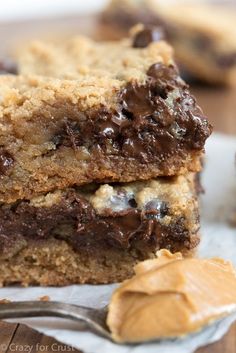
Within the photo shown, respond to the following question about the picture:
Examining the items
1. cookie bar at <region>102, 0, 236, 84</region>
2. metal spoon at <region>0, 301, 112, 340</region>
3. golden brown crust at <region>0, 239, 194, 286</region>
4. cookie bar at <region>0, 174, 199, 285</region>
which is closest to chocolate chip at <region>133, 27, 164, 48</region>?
cookie bar at <region>0, 174, 199, 285</region>

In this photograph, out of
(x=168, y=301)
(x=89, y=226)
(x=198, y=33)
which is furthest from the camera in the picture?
(x=198, y=33)

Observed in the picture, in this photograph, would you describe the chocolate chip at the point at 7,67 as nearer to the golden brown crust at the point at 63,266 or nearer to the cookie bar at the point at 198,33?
the golden brown crust at the point at 63,266

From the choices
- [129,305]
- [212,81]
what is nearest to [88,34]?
[212,81]

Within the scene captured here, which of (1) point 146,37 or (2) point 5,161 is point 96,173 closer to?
(2) point 5,161

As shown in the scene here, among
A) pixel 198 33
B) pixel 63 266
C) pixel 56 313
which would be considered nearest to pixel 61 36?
pixel 198 33

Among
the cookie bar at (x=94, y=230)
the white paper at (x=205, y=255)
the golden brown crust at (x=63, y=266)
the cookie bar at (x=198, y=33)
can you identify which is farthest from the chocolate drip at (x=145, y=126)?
the cookie bar at (x=198, y=33)

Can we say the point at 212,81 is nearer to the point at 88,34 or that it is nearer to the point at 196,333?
the point at 88,34
